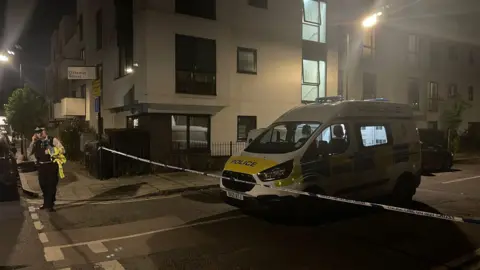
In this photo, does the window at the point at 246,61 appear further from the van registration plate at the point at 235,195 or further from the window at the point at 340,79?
the van registration plate at the point at 235,195

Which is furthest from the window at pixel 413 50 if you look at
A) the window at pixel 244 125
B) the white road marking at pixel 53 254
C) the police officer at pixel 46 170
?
the white road marking at pixel 53 254

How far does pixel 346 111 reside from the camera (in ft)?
24.8

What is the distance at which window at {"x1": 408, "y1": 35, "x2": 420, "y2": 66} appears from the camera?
24.1 metres

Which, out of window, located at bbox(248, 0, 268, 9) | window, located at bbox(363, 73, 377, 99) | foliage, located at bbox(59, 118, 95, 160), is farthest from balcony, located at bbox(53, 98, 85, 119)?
window, located at bbox(363, 73, 377, 99)

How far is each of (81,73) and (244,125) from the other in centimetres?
710

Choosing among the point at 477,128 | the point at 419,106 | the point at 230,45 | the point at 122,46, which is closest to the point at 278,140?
the point at 230,45

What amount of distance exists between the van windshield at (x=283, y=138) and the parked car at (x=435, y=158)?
9410 mm

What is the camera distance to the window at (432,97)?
25.8 m

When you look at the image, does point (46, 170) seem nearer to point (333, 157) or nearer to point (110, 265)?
point (110, 265)

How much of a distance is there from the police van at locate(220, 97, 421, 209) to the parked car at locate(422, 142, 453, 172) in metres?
7.13

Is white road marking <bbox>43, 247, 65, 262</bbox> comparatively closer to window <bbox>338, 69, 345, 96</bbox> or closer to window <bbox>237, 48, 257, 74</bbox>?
window <bbox>237, 48, 257, 74</bbox>

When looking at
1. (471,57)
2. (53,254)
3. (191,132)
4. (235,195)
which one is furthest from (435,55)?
(53,254)

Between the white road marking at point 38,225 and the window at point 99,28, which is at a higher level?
the window at point 99,28

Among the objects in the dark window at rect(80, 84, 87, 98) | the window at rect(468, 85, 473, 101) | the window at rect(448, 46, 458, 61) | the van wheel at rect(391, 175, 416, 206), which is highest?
the window at rect(448, 46, 458, 61)
